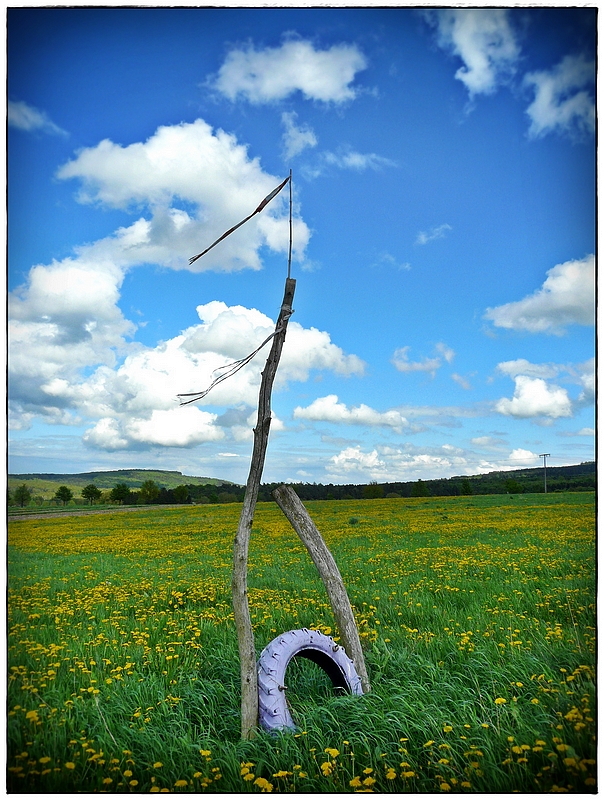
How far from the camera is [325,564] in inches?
151

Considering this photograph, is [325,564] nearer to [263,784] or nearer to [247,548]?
[247,548]

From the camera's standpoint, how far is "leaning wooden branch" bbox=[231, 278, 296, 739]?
9.97 ft

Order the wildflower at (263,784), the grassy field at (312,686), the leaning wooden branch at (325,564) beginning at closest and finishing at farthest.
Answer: the wildflower at (263,784), the grassy field at (312,686), the leaning wooden branch at (325,564)

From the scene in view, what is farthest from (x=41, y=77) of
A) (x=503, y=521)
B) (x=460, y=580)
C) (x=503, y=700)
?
(x=503, y=521)

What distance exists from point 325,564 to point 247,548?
3.27ft

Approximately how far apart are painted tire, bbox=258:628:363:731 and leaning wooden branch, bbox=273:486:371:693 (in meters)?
0.11

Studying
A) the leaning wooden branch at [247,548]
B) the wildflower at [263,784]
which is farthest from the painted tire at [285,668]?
the wildflower at [263,784]

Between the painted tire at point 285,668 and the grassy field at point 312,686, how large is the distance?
105 mm

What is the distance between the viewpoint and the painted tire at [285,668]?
125 inches

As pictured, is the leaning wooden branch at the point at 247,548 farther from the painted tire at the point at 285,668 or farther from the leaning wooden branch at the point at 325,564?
the leaning wooden branch at the point at 325,564

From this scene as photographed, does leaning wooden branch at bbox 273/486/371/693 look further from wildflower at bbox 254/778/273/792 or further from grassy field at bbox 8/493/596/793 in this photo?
wildflower at bbox 254/778/273/792

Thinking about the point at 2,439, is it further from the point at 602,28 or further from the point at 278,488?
the point at 602,28

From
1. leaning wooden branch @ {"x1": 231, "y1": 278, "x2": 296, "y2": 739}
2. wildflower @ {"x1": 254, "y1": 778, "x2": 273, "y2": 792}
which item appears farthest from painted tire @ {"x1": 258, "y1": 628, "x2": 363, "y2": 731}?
wildflower @ {"x1": 254, "y1": 778, "x2": 273, "y2": 792}

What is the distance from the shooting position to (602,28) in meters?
3.56
